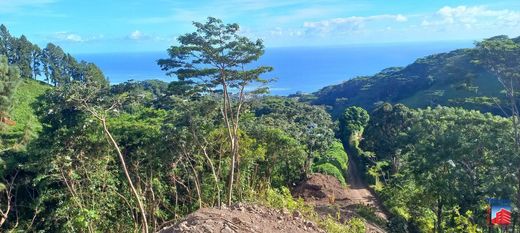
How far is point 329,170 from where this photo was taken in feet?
82.3

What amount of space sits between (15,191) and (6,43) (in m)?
50.3

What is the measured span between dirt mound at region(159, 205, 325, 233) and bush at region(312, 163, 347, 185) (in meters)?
15.1

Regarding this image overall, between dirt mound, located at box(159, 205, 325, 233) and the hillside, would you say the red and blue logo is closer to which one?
dirt mound, located at box(159, 205, 325, 233)

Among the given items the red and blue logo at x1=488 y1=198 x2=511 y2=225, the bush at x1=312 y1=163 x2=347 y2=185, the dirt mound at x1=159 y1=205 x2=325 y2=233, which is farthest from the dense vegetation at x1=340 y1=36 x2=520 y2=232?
the bush at x1=312 y1=163 x2=347 y2=185

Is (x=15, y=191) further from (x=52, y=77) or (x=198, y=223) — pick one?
(x=52, y=77)

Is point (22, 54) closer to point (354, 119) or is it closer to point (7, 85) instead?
point (7, 85)

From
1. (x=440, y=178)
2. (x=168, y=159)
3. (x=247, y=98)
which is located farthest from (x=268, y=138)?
(x=440, y=178)

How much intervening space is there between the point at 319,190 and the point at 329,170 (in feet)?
10.5

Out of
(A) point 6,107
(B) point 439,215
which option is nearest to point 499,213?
(B) point 439,215

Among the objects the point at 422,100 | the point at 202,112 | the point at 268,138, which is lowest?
the point at 422,100

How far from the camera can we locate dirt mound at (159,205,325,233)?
7.77m

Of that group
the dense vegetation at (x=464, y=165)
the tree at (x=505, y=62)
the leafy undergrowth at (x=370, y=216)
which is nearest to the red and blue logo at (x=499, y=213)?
the dense vegetation at (x=464, y=165)

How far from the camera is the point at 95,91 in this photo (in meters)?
10.5

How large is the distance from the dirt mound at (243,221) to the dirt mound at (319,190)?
458 inches
